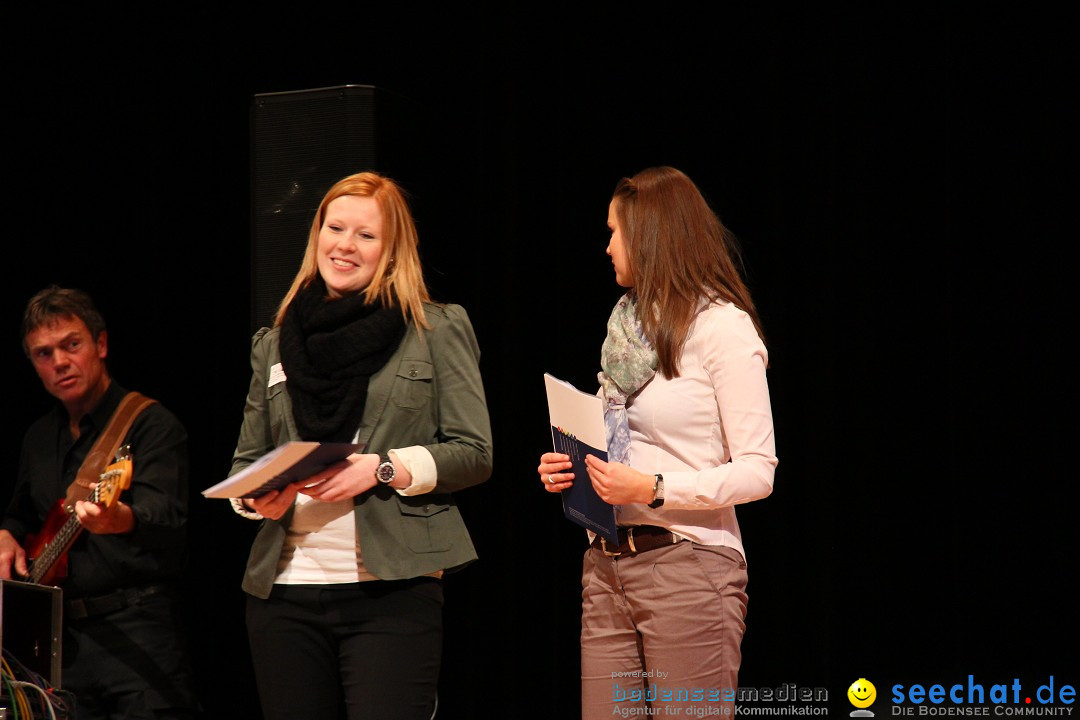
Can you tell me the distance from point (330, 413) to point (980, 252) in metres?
1.99

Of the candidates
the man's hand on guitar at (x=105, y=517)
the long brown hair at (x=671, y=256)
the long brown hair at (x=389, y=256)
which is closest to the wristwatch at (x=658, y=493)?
the long brown hair at (x=671, y=256)

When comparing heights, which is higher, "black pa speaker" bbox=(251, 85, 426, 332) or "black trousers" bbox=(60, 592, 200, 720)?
"black pa speaker" bbox=(251, 85, 426, 332)

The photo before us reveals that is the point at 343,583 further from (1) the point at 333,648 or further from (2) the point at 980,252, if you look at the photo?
(2) the point at 980,252

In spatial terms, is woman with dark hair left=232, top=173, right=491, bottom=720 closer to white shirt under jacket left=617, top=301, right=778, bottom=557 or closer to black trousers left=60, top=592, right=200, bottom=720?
white shirt under jacket left=617, top=301, right=778, bottom=557

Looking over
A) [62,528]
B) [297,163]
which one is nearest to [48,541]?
[62,528]

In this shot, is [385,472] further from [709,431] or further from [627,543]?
[709,431]

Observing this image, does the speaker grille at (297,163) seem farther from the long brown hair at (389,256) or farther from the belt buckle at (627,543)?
the belt buckle at (627,543)

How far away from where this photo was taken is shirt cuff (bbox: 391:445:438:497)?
7.38 ft

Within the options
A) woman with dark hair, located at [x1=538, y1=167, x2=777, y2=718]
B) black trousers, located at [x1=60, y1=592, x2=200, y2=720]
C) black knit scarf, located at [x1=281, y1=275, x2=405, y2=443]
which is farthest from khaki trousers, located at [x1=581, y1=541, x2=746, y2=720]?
black trousers, located at [x1=60, y1=592, x2=200, y2=720]

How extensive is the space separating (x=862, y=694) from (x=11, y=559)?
2542 mm

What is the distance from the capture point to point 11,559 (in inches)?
137

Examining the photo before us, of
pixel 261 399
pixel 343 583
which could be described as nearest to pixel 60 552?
pixel 261 399

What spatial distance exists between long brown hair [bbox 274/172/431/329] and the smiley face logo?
67.4 inches

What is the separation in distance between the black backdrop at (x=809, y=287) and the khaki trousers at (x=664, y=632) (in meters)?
1.22
